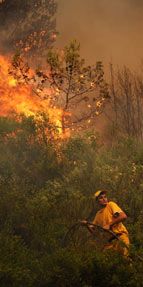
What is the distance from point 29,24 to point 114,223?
54.6ft

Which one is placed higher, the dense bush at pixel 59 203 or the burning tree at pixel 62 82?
the burning tree at pixel 62 82

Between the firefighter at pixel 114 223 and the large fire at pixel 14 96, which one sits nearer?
the firefighter at pixel 114 223

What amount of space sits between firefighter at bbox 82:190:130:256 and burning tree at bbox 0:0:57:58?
1508 cm

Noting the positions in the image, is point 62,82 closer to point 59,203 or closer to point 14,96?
point 14,96

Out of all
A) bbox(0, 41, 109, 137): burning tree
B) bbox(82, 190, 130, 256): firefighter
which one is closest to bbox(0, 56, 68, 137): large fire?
bbox(0, 41, 109, 137): burning tree

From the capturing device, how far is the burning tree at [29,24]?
2278 cm

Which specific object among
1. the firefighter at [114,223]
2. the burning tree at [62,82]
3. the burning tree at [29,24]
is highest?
the burning tree at [29,24]

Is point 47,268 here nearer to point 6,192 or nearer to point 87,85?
point 6,192

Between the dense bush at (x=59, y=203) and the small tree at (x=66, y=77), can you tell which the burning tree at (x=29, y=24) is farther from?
the dense bush at (x=59, y=203)

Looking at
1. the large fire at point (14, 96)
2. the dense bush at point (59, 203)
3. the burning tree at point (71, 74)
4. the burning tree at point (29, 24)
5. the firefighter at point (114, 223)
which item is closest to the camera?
the dense bush at point (59, 203)

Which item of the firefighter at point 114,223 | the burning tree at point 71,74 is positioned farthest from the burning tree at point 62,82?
the firefighter at point 114,223

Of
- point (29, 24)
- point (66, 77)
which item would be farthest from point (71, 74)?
point (29, 24)

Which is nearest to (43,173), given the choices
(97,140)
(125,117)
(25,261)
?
(97,140)

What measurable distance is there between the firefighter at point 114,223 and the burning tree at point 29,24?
594 inches
